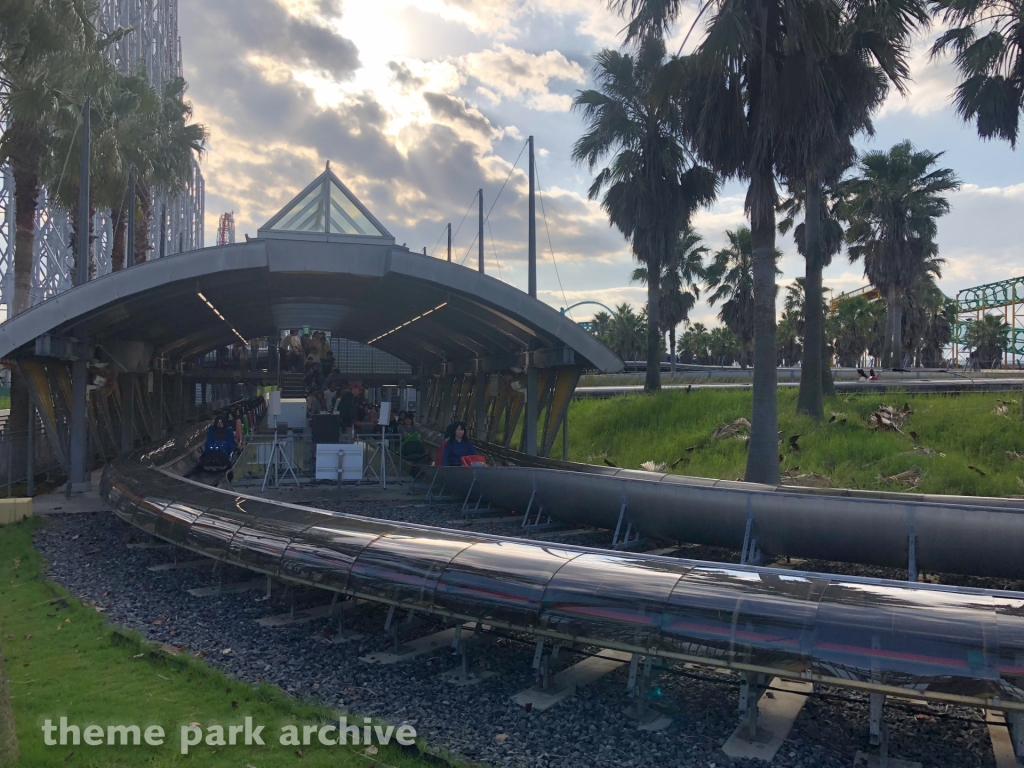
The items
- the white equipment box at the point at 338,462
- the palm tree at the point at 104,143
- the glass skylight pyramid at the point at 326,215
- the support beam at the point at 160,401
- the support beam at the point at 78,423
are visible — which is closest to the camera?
the glass skylight pyramid at the point at 326,215

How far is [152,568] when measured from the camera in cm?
926

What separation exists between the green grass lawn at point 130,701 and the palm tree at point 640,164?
18.2 meters

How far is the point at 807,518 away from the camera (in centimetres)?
873

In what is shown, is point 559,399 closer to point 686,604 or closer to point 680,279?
point 686,604

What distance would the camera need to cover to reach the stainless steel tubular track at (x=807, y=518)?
303 inches

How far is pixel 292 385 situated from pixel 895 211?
82.1 ft

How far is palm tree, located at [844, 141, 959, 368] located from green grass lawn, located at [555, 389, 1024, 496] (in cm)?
1007

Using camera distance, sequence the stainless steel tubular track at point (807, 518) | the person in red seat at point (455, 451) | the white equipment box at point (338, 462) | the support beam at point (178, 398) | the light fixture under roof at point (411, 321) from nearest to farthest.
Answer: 1. the stainless steel tubular track at point (807, 518)
2. the person in red seat at point (455, 451)
3. the white equipment box at point (338, 462)
4. the light fixture under roof at point (411, 321)
5. the support beam at point (178, 398)

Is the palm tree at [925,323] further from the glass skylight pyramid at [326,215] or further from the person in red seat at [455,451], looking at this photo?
the glass skylight pyramid at [326,215]

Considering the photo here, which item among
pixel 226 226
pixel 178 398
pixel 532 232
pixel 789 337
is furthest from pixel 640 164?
pixel 226 226

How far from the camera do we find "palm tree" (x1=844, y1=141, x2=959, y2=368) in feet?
92.7

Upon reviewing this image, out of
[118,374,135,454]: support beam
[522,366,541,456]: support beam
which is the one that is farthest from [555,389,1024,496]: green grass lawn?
[118,374,135,454]: support beam

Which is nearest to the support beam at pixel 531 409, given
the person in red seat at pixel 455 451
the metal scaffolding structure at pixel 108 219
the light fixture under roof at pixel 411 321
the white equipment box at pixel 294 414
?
the person in red seat at pixel 455 451

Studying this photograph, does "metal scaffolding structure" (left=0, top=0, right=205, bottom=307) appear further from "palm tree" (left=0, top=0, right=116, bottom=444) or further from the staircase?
"palm tree" (left=0, top=0, right=116, bottom=444)
